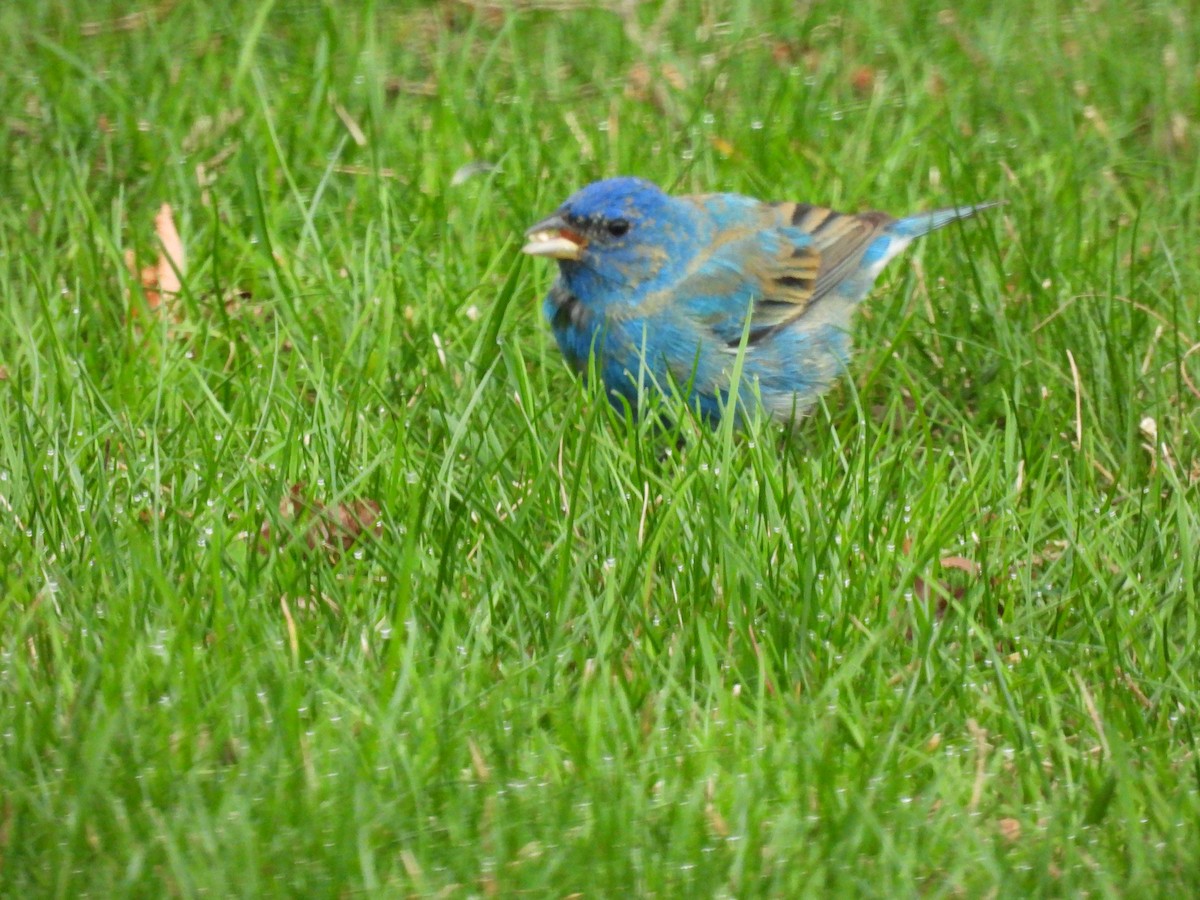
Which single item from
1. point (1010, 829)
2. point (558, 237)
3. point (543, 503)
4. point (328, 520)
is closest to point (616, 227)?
point (558, 237)

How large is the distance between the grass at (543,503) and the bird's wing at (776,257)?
0.63 ft

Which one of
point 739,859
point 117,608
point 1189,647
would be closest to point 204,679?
point 117,608

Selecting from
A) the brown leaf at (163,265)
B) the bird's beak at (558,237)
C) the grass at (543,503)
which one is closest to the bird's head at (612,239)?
the bird's beak at (558,237)

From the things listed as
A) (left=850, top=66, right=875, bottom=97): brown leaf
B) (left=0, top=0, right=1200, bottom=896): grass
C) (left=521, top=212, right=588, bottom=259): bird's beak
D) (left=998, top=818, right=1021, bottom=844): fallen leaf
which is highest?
(left=850, top=66, right=875, bottom=97): brown leaf

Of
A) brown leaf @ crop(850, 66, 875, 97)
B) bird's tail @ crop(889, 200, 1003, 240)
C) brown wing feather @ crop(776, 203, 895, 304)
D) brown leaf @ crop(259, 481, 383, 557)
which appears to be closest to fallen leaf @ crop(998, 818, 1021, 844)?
brown leaf @ crop(259, 481, 383, 557)

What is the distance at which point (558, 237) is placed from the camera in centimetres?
418

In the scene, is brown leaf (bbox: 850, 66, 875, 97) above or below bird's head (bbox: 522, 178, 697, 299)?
above

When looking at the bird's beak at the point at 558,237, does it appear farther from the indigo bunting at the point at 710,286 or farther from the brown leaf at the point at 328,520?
the brown leaf at the point at 328,520

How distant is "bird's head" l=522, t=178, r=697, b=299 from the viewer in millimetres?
4152

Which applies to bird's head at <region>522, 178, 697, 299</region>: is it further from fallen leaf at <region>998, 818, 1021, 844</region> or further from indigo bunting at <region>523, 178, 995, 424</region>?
fallen leaf at <region>998, 818, 1021, 844</region>

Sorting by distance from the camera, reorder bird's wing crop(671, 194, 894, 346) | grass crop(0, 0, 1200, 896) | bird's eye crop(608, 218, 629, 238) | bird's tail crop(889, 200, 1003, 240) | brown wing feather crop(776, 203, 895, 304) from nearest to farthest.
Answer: grass crop(0, 0, 1200, 896) < bird's eye crop(608, 218, 629, 238) < bird's wing crop(671, 194, 894, 346) < brown wing feather crop(776, 203, 895, 304) < bird's tail crop(889, 200, 1003, 240)

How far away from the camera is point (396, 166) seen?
5.04 metres

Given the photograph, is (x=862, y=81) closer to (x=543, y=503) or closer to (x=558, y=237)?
(x=558, y=237)

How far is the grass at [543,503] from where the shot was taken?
236 cm
